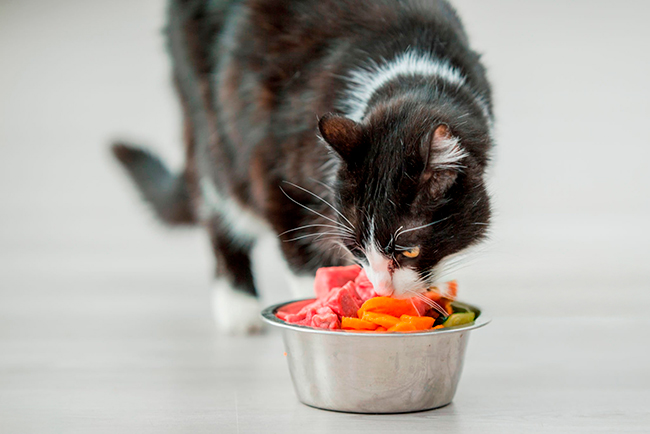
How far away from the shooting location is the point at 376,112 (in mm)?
1773

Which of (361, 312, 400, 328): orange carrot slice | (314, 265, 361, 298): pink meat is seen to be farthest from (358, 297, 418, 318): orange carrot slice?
(314, 265, 361, 298): pink meat

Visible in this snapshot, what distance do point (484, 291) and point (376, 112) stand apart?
1606 millimetres

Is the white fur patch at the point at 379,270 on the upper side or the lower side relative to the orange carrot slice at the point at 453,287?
upper

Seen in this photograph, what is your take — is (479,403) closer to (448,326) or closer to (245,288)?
(448,326)

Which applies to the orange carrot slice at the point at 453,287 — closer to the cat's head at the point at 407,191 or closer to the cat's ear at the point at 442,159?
the cat's head at the point at 407,191

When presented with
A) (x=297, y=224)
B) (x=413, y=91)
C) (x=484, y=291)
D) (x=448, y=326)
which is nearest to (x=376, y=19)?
(x=413, y=91)

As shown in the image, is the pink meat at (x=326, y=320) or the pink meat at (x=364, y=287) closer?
the pink meat at (x=326, y=320)

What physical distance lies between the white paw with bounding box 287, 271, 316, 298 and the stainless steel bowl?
63 centimetres

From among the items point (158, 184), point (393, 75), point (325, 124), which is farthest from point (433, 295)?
point (158, 184)

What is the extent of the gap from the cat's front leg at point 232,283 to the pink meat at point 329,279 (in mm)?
831

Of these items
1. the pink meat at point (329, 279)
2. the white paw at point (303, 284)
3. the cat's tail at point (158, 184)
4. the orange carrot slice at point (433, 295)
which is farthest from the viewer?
the cat's tail at point (158, 184)

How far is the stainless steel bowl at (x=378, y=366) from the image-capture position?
158 centimetres

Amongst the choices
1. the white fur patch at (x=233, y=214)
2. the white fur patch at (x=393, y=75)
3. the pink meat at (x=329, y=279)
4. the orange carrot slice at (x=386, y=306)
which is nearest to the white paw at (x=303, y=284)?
the white fur patch at (x=233, y=214)

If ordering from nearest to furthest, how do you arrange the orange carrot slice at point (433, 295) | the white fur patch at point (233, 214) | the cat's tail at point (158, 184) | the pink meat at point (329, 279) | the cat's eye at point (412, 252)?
the cat's eye at point (412, 252)
the orange carrot slice at point (433, 295)
the pink meat at point (329, 279)
the white fur patch at point (233, 214)
the cat's tail at point (158, 184)
